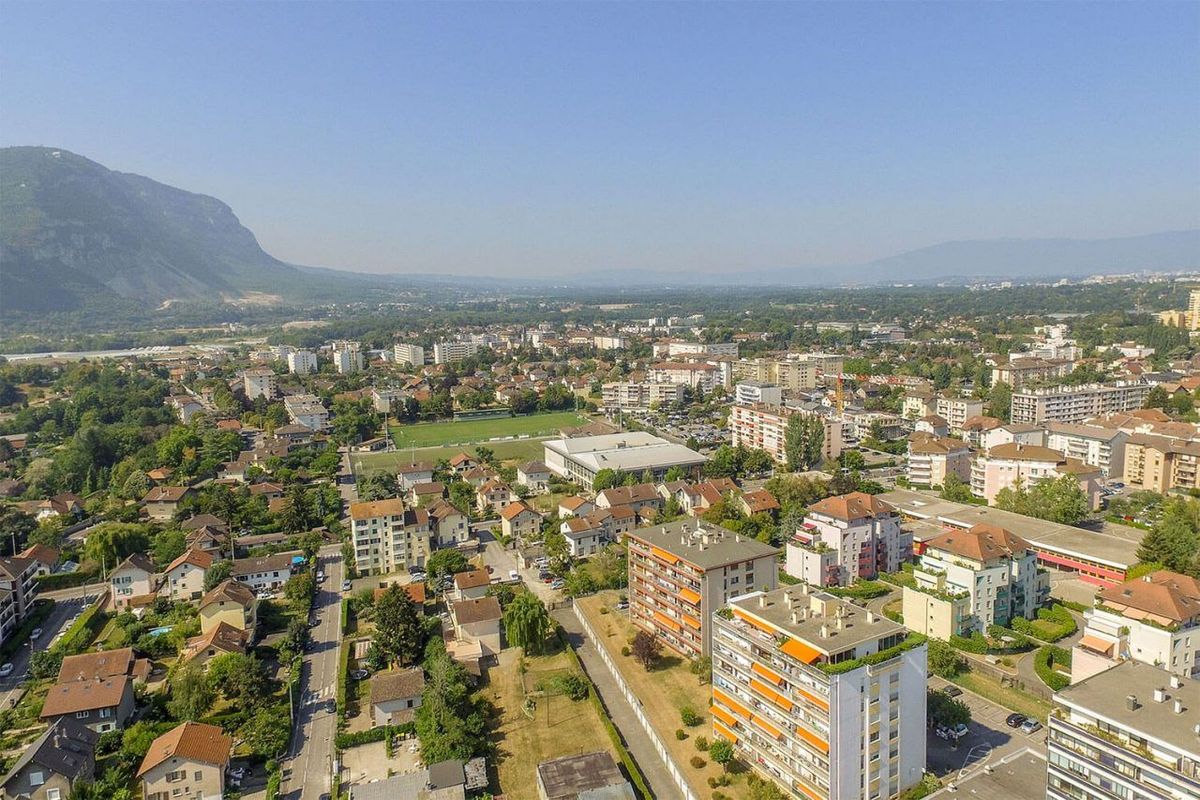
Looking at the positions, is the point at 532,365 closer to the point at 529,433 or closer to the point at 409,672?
the point at 529,433

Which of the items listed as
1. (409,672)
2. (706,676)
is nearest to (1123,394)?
(706,676)

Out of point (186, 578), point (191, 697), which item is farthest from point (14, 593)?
point (191, 697)

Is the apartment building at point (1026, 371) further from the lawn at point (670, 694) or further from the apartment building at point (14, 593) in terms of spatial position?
the apartment building at point (14, 593)

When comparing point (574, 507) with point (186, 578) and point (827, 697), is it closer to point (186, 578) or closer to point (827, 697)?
point (186, 578)

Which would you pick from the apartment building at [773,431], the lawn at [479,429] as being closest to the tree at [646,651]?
the apartment building at [773,431]

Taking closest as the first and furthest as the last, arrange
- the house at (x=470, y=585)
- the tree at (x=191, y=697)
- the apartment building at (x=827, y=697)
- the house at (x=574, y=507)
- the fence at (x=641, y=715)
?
the apartment building at (x=827, y=697) < the fence at (x=641, y=715) < the tree at (x=191, y=697) < the house at (x=470, y=585) < the house at (x=574, y=507)
